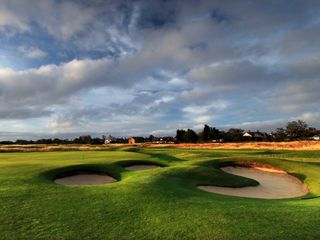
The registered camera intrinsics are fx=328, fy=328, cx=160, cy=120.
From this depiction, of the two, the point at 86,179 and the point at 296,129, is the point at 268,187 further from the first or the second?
the point at 296,129

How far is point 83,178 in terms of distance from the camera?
2458 cm

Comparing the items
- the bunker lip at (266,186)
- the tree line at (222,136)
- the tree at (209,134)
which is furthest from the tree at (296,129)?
the bunker lip at (266,186)

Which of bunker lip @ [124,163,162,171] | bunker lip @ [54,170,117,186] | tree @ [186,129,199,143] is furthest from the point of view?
tree @ [186,129,199,143]

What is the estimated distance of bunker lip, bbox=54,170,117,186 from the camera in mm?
23219

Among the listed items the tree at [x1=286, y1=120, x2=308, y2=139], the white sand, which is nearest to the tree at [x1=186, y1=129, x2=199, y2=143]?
the tree at [x1=286, y1=120, x2=308, y2=139]

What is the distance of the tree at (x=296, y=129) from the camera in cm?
15862

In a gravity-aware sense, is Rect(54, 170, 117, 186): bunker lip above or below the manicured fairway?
above

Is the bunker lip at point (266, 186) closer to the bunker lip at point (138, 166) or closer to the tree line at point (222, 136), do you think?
the bunker lip at point (138, 166)

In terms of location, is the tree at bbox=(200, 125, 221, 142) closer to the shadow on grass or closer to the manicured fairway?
the shadow on grass

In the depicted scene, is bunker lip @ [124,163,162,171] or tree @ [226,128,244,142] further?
tree @ [226,128,244,142]

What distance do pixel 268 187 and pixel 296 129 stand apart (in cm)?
14822

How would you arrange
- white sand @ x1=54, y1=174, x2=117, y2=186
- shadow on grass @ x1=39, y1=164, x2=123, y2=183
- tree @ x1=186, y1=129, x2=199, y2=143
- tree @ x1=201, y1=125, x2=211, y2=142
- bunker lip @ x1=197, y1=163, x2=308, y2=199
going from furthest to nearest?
tree @ x1=201, y1=125, x2=211, y2=142
tree @ x1=186, y1=129, x2=199, y2=143
shadow on grass @ x1=39, y1=164, x2=123, y2=183
white sand @ x1=54, y1=174, x2=117, y2=186
bunker lip @ x1=197, y1=163, x2=308, y2=199

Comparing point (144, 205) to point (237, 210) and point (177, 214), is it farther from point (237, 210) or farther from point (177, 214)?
point (237, 210)

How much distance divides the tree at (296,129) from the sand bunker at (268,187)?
136210mm
